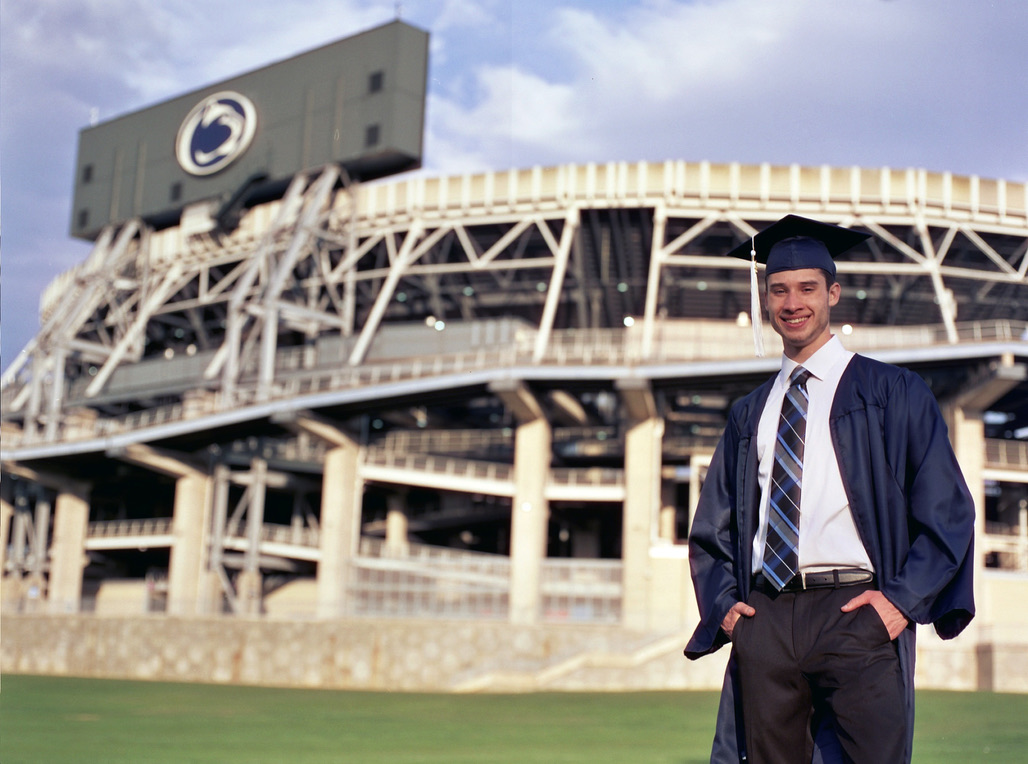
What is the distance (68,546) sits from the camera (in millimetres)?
54656

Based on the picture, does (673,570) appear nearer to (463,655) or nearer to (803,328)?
(463,655)

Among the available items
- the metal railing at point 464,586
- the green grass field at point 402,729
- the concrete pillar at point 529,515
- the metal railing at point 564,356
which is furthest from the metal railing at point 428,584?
the green grass field at point 402,729

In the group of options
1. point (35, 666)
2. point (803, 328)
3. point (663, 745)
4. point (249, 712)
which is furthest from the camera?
point (35, 666)

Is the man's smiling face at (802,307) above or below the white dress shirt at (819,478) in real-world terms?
above

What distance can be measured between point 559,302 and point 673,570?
16549mm

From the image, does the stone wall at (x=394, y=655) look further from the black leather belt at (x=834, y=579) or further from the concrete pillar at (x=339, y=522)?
the black leather belt at (x=834, y=579)

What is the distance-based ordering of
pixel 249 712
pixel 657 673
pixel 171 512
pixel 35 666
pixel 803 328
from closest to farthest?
1. pixel 803 328
2. pixel 249 712
3. pixel 657 673
4. pixel 35 666
5. pixel 171 512

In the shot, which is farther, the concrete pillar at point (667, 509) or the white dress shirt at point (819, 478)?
the concrete pillar at point (667, 509)

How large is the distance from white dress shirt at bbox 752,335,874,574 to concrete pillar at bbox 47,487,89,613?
5452cm

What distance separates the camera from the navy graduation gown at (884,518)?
13.6 feet

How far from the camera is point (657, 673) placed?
32.0m

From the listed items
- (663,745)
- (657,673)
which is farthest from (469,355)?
(663,745)

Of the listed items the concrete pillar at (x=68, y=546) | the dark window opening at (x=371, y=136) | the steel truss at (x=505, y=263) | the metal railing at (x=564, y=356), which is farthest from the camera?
the concrete pillar at (x=68, y=546)

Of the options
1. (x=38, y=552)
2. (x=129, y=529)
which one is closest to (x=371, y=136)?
(x=129, y=529)
